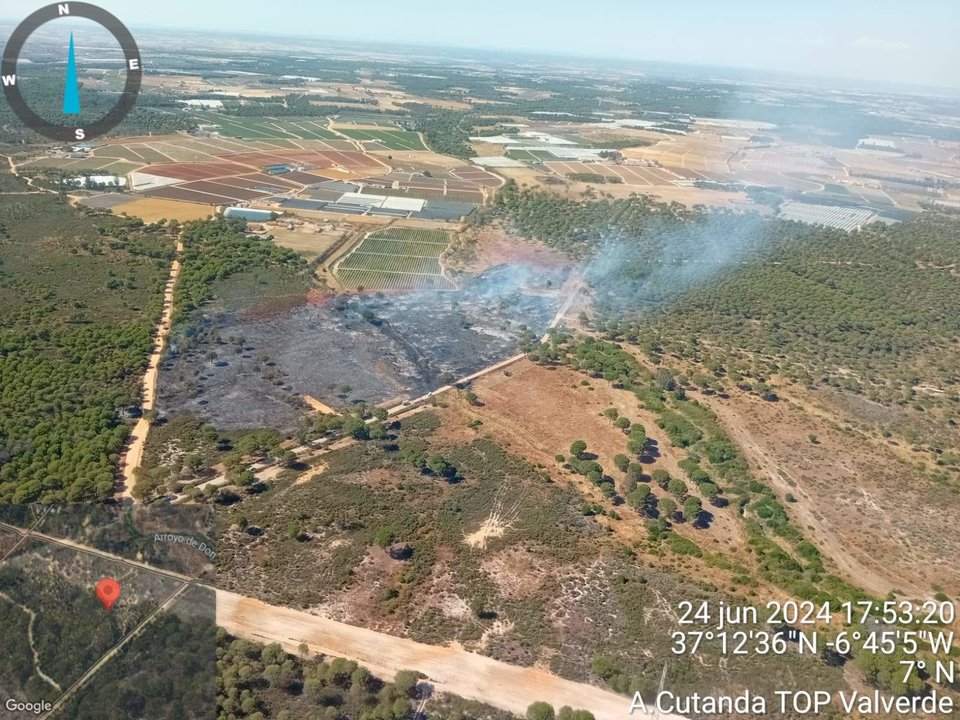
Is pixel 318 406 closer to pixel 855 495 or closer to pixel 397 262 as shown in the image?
pixel 397 262

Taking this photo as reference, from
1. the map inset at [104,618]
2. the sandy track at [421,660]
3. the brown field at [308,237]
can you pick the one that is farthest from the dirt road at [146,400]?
the brown field at [308,237]

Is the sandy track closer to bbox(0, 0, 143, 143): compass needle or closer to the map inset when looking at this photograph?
the map inset

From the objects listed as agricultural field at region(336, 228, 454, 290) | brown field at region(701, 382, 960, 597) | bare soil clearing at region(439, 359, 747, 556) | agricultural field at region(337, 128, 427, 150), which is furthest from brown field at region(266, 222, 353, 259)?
agricultural field at region(337, 128, 427, 150)

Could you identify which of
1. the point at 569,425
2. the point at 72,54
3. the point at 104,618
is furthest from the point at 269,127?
the point at 104,618

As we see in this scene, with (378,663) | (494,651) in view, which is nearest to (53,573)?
(378,663)

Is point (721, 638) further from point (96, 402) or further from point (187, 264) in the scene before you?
point (187, 264)
